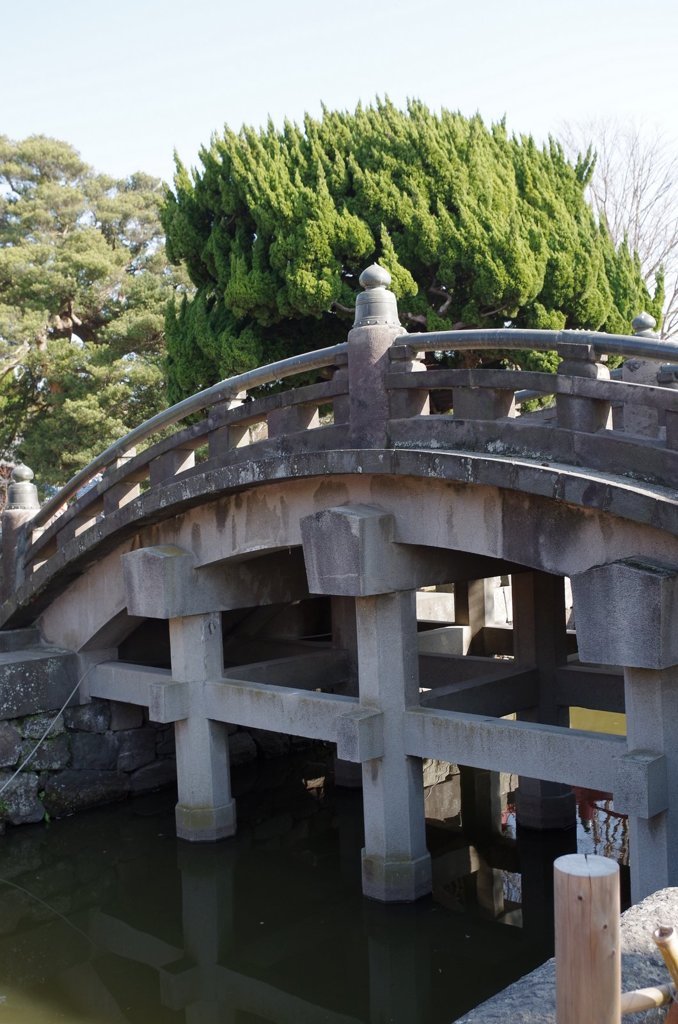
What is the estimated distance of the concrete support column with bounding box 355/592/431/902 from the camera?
20.9 feet

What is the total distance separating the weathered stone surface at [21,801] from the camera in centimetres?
860

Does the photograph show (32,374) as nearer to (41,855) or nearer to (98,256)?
(98,256)

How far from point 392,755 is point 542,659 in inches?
75.3

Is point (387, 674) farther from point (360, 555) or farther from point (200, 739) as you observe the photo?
point (200, 739)

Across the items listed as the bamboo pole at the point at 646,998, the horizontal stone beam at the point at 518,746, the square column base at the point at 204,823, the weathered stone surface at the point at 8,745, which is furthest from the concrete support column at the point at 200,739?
the bamboo pole at the point at 646,998

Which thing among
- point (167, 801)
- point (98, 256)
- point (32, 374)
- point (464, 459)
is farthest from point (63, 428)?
point (464, 459)

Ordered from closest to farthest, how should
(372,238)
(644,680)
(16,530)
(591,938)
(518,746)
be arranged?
(591,938), (644,680), (518,746), (16,530), (372,238)

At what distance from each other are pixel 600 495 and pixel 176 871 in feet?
14.9

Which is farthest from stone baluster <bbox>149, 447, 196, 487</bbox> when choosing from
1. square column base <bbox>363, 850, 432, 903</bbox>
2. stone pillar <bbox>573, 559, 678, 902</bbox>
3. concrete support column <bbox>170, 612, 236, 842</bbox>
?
stone pillar <bbox>573, 559, 678, 902</bbox>

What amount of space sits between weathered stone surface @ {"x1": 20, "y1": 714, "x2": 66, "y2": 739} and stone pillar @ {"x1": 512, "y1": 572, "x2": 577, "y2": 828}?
13.7 ft

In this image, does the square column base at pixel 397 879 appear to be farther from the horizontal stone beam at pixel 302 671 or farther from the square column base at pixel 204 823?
the horizontal stone beam at pixel 302 671

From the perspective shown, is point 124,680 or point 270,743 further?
point 270,743

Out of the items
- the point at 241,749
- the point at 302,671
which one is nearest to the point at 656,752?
the point at 302,671

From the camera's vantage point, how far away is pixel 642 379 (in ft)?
23.2
